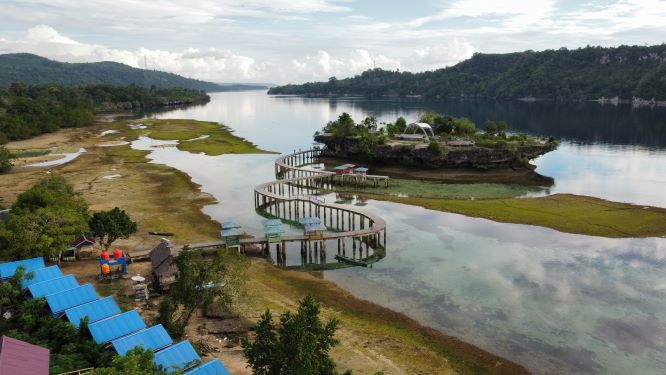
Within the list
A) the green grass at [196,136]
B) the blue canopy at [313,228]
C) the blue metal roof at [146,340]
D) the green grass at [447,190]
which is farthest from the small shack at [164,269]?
the green grass at [196,136]

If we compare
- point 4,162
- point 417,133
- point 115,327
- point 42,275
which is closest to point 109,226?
Result: point 42,275

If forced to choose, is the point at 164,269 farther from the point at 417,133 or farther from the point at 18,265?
the point at 417,133

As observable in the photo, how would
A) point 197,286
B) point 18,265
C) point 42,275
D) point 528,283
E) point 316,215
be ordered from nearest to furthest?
1. point 197,286
2. point 42,275
3. point 18,265
4. point 528,283
5. point 316,215

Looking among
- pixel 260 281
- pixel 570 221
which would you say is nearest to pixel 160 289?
pixel 260 281

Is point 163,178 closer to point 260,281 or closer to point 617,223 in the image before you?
point 260,281

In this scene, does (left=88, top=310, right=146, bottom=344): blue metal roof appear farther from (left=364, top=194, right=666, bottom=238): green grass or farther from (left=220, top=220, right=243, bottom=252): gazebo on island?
(left=364, top=194, right=666, bottom=238): green grass

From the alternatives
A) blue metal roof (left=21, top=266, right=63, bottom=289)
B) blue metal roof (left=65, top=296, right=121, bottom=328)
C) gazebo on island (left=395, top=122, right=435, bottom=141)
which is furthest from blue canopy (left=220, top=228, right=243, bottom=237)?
gazebo on island (left=395, top=122, right=435, bottom=141)
